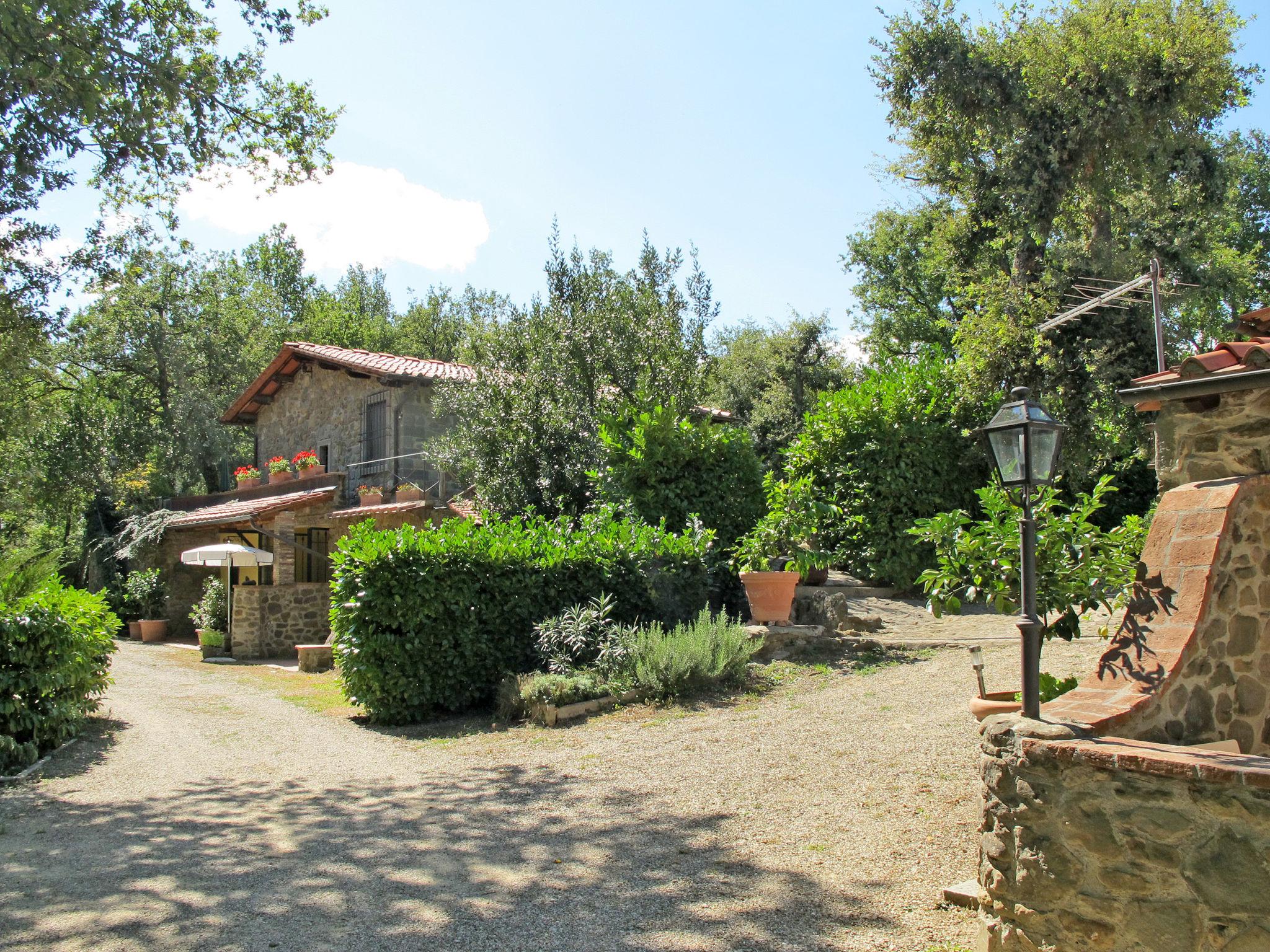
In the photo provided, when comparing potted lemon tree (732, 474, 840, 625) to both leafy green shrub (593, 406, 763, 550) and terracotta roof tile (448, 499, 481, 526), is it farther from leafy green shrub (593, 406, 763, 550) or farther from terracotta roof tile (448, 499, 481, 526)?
terracotta roof tile (448, 499, 481, 526)

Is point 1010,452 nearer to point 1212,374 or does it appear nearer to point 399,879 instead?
point 1212,374

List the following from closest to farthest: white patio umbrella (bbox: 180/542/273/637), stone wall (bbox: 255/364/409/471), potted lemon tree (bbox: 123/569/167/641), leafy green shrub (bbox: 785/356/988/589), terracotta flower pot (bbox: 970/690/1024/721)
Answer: terracotta flower pot (bbox: 970/690/1024/721), leafy green shrub (bbox: 785/356/988/589), white patio umbrella (bbox: 180/542/273/637), stone wall (bbox: 255/364/409/471), potted lemon tree (bbox: 123/569/167/641)

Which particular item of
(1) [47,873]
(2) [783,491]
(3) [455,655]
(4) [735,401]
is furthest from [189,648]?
(4) [735,401]

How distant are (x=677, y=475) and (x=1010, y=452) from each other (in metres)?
8.53

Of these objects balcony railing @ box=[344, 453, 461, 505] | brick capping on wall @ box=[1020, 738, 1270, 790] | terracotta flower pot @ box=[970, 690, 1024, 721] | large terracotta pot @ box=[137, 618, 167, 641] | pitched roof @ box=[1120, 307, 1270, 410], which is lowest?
large terracotta pot @ box=[137, 618, 167, 641]

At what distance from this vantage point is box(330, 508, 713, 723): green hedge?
8.96m

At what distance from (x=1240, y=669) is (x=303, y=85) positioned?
36.1ft

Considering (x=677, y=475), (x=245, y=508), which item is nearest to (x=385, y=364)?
(x=245, y=508)

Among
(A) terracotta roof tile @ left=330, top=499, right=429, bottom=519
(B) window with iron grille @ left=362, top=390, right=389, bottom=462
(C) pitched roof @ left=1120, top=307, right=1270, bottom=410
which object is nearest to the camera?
(C) pitched roof @ left=1120, top=307, right=1270, bottom=410

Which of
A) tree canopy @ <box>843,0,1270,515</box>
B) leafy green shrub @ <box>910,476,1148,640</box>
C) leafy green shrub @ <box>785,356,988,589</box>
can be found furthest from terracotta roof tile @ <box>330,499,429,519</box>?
leafy green shrub @ <box>910,476,1148,640</box>

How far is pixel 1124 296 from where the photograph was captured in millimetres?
13898

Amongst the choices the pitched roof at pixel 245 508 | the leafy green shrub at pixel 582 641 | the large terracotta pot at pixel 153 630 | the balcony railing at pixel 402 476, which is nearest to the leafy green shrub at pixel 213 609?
the pitched roof at pixel 245 508

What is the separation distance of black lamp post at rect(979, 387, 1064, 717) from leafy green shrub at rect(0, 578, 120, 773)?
755 cm

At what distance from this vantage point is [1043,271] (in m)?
14.6
